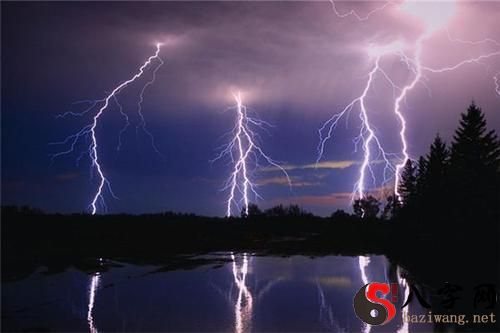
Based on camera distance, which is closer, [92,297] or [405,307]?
[405,307]

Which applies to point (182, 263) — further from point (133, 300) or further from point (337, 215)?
point (337, 215)

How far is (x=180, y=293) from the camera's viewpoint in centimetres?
1334

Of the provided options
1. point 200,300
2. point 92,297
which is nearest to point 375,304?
point 200,300

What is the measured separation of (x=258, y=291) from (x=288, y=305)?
2.14 metres

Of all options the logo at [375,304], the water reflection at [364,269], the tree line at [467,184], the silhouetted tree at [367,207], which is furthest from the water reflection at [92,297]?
the silhouetted tree at [367,207]

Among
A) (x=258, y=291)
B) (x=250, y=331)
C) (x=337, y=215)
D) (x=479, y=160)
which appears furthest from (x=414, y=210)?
(x=337, y=215)

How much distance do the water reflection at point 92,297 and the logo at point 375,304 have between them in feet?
18.7

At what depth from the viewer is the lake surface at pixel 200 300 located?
375 inches

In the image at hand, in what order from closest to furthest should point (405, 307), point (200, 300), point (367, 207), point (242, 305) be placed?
point (405, 307)
point (242, 305)
point (200, 300)
point (367, 207)

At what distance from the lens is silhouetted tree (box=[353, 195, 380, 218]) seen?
89.1 meters

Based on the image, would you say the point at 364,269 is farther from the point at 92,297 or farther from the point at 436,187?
the point at 92,297

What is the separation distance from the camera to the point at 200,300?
12180mm

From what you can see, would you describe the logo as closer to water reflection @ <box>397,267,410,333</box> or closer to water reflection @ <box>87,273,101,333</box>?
water reflection @ <box>397,267,410,333</box>

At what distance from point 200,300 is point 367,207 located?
81680mm
